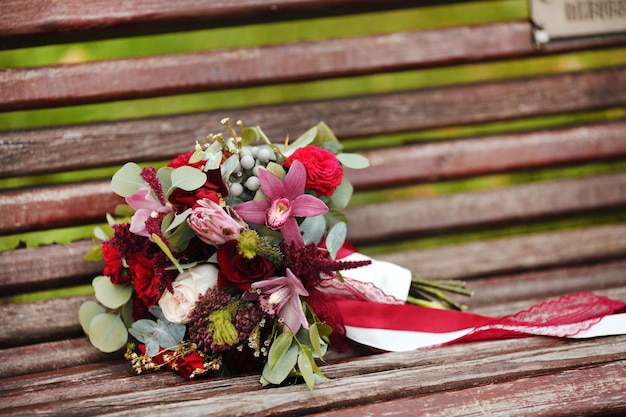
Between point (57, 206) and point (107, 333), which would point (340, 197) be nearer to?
point (107, 333)

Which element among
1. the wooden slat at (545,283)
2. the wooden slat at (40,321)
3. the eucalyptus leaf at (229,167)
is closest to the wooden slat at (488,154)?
the wooden slat at (545,283)

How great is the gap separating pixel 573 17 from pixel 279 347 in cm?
148

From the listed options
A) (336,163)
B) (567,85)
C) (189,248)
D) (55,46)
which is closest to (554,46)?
(567,85)

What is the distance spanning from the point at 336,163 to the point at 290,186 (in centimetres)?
13

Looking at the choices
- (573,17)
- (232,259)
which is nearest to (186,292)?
(232,259)

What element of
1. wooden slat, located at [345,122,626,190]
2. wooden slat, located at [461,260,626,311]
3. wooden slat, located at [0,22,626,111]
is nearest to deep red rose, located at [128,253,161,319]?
wooden slat, located at [0,22,626,111]

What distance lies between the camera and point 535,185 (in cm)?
191

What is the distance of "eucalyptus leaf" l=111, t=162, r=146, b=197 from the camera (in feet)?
4.04

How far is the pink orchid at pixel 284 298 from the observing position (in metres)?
1.18

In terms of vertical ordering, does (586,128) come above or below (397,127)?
below

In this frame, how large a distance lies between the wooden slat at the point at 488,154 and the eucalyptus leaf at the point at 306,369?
76 centimetres

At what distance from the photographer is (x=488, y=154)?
73.9 inches

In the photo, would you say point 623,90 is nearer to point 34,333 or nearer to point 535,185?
point 535,185

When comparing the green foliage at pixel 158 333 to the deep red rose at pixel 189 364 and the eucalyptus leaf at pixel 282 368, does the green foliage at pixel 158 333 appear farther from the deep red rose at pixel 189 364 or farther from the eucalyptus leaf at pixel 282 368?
the eucalyptus leaf at pixel 282 368
